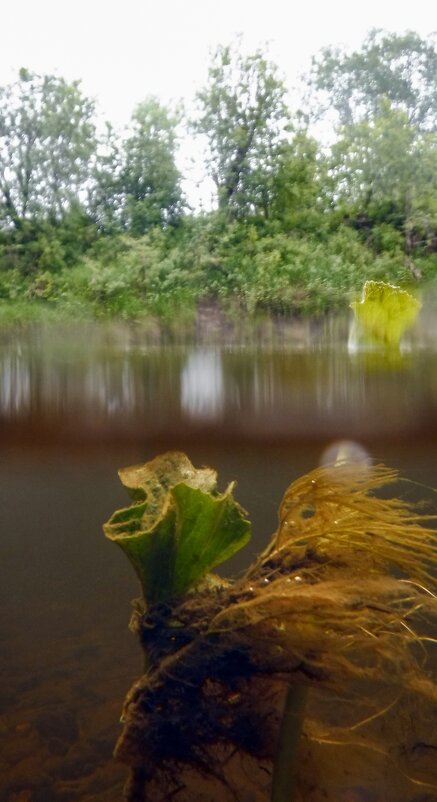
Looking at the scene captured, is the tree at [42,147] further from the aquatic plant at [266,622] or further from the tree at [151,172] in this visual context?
the aquatic plant at [266,622]

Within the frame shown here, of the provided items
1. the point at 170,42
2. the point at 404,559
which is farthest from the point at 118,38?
the point at 404,559

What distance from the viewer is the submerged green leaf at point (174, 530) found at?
1.71 meters

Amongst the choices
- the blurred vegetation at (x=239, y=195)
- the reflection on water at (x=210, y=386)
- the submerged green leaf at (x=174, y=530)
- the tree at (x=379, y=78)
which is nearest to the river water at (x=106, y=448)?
the reflection on water at (x=210, y=386)

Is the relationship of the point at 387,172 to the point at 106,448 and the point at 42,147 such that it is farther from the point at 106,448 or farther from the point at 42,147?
the point at 106,448

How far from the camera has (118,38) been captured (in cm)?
286

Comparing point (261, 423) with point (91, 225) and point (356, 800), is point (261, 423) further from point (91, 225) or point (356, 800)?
point (356, 800)

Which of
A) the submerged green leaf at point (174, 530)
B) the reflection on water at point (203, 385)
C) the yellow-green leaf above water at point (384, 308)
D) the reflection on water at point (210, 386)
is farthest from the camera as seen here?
the reflection on water at point (203, 385)

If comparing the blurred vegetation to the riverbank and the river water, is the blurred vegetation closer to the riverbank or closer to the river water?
the riverbank

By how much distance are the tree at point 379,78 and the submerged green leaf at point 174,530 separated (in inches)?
75.5

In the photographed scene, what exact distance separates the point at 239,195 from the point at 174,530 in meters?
1.71

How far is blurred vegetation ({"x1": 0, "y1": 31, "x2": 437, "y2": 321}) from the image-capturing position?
279cm

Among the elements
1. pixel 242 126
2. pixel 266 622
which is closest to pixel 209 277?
pixel 242 126

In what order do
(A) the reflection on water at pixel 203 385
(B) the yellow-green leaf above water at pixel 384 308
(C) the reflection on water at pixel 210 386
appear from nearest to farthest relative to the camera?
(B) the yellow-green leaf above water at pixel 384 308, (C) the reflection on water at pixel 210 386, (A) the reflection on water at pixel 203 385

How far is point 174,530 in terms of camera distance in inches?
68.6
